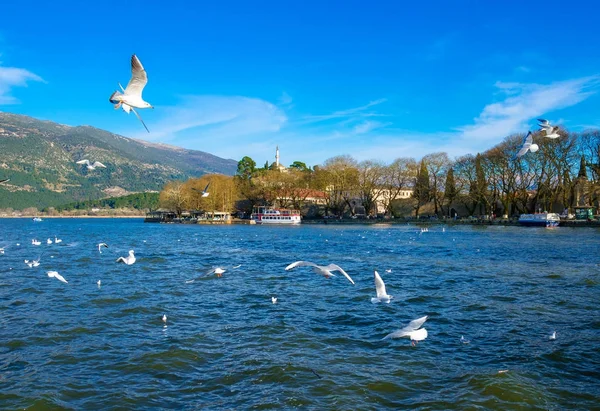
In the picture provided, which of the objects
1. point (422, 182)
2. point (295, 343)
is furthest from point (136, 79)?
point (422, 182)

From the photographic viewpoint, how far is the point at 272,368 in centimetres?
854

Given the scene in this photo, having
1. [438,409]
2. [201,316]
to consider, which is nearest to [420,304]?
[201,316]

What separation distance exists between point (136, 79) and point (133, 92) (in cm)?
44

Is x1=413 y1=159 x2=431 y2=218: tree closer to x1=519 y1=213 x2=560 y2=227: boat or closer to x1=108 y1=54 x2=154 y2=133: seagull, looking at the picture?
x1=519 y1=213 x2=560 y2=227: boat

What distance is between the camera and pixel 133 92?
10.8 m

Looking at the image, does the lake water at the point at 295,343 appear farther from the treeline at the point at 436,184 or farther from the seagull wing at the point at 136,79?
the treeline at the point at 436,184

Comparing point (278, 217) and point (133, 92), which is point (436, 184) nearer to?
point (278, 217)

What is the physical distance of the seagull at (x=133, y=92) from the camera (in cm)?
1027

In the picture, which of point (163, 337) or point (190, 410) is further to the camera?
point (163, 337)

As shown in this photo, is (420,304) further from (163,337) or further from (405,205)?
(405,205)


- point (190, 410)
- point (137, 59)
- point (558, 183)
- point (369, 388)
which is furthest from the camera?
point (558, 183)

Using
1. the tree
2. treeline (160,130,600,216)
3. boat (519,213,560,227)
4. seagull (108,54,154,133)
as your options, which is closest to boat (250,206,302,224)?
treeline (160,130,600,216)

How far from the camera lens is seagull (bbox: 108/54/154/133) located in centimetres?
1027

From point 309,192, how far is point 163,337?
94.8 meters
